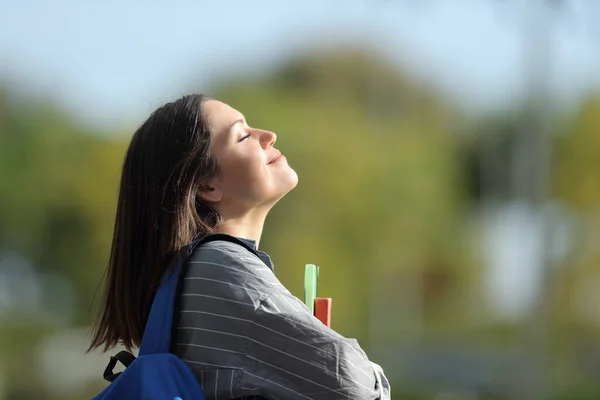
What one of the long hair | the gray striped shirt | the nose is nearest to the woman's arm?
the gray striped shirt

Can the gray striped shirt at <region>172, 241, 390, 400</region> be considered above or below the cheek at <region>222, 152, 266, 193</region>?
below

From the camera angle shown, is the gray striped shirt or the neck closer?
the gray striped shirt

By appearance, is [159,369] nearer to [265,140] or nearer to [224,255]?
[224,255]

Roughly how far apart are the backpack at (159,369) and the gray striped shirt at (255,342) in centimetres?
1

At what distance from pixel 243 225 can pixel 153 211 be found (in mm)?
114

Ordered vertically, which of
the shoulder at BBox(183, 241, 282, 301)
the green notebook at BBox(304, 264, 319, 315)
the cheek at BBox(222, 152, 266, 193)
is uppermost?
the cheek at BBox(222, 152, 266, 193)

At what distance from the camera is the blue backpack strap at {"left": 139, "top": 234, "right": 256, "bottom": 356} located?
1.09 m

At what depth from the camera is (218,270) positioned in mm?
1099

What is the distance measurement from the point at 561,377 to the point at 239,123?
35.0ft

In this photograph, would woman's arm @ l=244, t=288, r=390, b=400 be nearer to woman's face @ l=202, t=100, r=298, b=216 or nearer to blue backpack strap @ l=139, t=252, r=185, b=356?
blue backpack strap @ l=139, t=252, r=185, b=356

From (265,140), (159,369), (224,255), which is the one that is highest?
(265,140)

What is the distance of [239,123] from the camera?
1.26 meters

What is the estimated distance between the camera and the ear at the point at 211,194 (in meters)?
1.23

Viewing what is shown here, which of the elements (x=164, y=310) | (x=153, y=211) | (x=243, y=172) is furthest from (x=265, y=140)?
(x=164, y=310)
